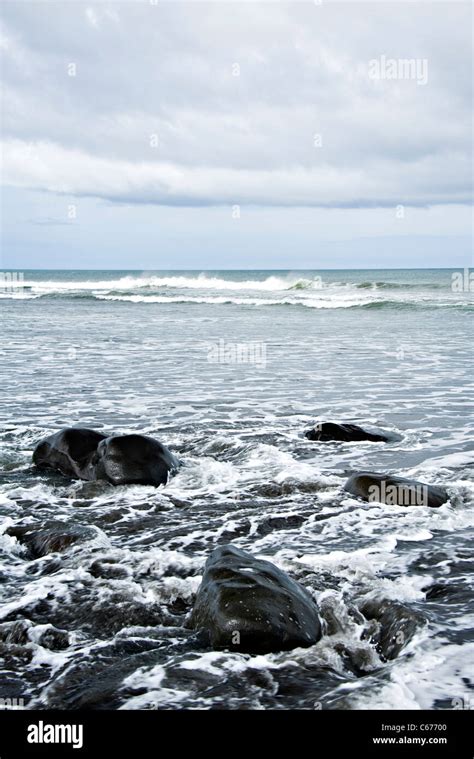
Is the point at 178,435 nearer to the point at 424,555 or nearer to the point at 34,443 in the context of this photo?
the point at 34,443

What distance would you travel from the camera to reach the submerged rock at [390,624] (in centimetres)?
439

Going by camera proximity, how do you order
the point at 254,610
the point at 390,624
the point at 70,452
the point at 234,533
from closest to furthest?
the point at 254,610 → the point at 390,624 → the point at 234,533 → the point at 70,452

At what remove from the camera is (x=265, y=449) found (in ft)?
29.1

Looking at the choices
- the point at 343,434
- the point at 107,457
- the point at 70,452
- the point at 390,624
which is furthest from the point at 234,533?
the point at 343,434

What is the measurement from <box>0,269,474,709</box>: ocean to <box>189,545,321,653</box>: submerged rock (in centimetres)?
10

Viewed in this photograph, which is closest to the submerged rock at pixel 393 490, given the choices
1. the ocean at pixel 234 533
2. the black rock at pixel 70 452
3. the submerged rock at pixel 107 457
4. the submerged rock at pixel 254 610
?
the ocean at pixel 234 533

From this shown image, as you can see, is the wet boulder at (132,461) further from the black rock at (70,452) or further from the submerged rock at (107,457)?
the black rock at (70,452)

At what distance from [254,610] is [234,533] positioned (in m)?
1.92

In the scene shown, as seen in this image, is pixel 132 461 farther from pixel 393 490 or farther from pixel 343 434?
pixel 343 434

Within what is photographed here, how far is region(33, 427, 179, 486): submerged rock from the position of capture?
7.70 metres

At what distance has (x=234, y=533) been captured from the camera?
20.7ft

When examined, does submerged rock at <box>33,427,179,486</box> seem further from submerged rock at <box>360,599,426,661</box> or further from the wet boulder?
submerged rock at <box>360,599,426,661</box>
